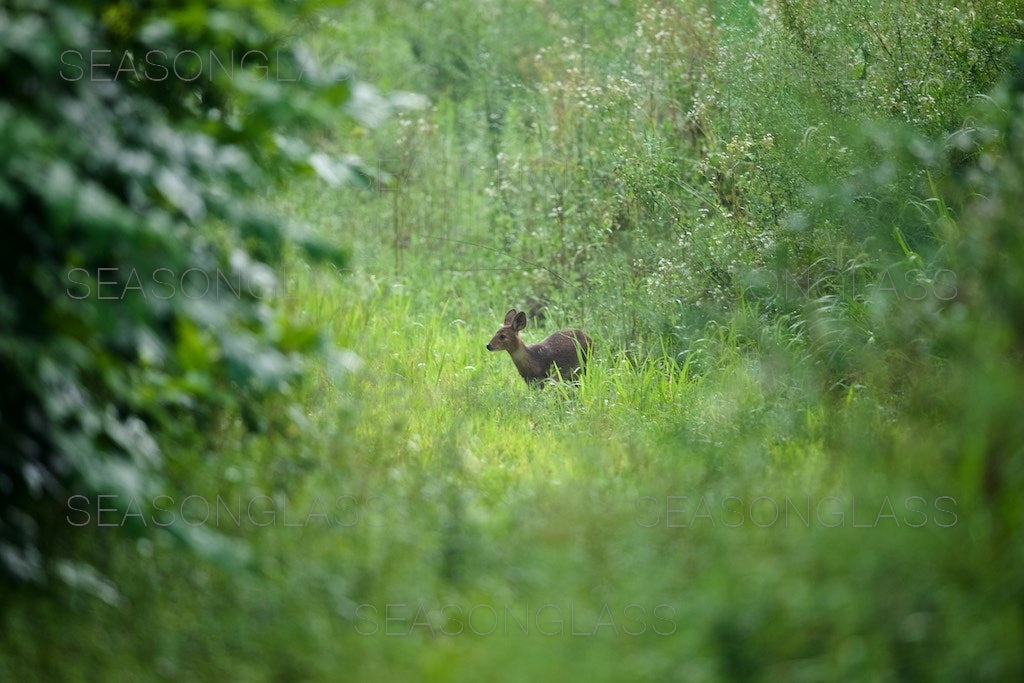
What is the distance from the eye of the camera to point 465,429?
6707 millimetres

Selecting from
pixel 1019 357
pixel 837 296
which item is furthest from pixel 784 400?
pixel 1019 357

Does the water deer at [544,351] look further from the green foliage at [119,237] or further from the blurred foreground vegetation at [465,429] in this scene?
the green foliage at [119,237]

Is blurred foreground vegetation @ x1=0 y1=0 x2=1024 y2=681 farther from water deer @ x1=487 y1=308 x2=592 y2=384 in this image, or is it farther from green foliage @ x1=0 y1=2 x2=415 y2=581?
water deer @ x1=487 y1=308 x2=592 y2=384

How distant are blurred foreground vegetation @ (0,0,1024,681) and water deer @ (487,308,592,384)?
0.65 metres

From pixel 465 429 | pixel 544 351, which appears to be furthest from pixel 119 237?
pixel 544 351

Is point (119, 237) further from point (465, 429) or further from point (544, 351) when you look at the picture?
point (544, 351)

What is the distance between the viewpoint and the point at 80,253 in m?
3.74

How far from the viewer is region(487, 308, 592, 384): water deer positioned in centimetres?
802

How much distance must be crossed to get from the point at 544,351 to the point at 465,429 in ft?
5.34

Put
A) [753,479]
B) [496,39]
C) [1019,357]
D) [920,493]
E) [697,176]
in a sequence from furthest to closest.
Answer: [496,39] → [697,176] → [753,479] → [1019,357] → [920,493]

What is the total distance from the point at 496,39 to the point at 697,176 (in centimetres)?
400

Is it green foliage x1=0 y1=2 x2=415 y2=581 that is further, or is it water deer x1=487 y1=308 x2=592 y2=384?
water deer x1=487 y1=308 x2=592 y2=384

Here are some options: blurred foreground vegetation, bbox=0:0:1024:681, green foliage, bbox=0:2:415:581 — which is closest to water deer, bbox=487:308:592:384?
blurred foreground vegetation, bbox=0:0:1024:681

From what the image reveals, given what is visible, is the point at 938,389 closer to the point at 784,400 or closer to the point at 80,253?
the point at 784,400
